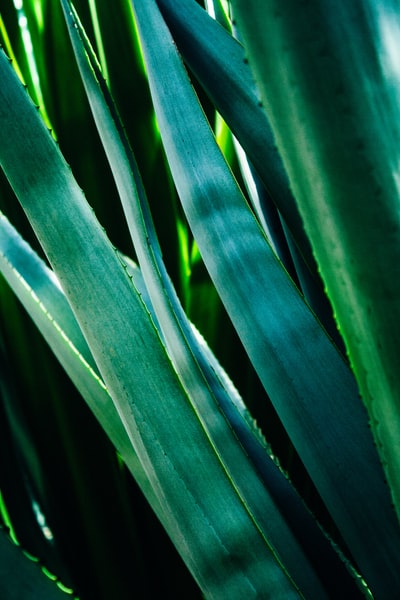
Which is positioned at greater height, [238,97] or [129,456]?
[238,97]

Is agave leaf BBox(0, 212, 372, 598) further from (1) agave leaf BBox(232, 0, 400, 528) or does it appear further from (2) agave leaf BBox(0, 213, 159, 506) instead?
(1) agave leaf BBox(232, 0, 400, 528)

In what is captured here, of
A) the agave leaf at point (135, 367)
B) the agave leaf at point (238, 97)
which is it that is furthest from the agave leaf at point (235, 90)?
the agave leaf at point (135, 367)

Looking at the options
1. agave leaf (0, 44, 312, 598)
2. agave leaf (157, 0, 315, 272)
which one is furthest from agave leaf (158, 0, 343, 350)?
agave leaf (0, 44, 312, 598)

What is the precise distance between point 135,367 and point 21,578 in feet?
0.29

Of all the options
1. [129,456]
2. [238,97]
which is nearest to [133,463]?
[129,456]

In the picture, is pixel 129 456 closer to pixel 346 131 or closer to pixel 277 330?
pixel 277 330

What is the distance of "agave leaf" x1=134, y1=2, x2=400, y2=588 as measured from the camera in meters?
0.28

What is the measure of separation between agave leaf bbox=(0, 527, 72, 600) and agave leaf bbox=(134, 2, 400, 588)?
12cm

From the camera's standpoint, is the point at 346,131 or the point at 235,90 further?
the point at 235,90

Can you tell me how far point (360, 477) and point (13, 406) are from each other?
351 mm

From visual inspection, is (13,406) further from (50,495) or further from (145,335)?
(145,335)

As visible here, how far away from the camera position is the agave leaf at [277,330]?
275 mm

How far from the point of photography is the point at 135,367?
245 millimetres

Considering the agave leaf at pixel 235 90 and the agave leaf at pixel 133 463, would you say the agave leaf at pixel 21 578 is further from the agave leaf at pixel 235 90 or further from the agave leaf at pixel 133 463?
the agave leaf at pixel 235 90
